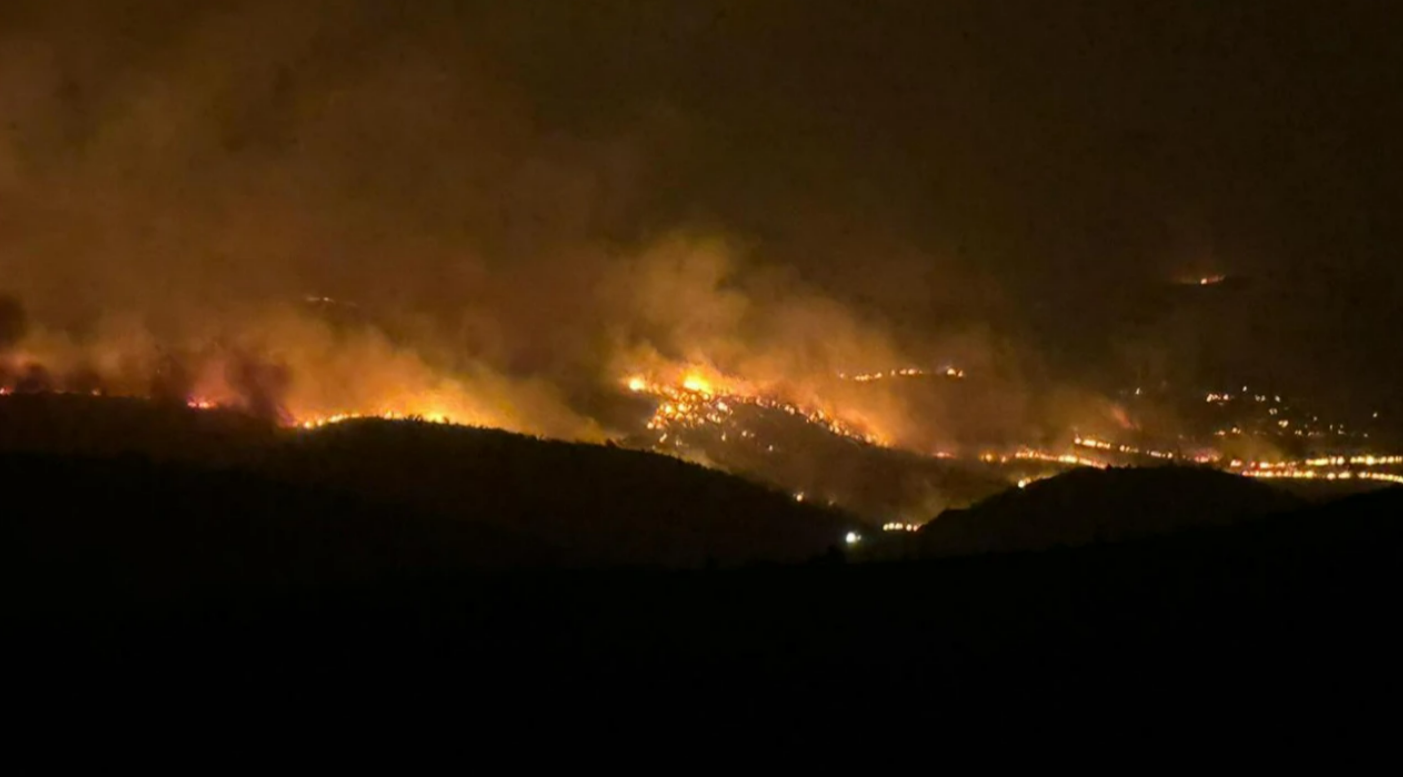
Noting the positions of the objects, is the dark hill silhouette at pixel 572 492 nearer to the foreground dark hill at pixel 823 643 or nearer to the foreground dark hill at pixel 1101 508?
A: the foreground dark hill at pixel 1101 508

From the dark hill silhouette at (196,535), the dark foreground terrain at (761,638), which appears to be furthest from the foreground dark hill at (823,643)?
the dark hill silhouette at (196,535)

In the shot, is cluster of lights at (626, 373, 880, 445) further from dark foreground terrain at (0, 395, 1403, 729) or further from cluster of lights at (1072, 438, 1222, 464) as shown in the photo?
dark foreground terrain at (0, 395, 1403, 729)

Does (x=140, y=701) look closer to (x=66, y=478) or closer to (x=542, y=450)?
(x=66, y=478)

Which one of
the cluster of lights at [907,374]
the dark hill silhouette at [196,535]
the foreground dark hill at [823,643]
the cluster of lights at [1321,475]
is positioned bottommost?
the foreground dark hill at [823,643]

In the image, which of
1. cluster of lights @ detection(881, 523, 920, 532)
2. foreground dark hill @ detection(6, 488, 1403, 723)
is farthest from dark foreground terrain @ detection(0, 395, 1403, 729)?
cluster of lights @ detection(881, 523, 920, 532)

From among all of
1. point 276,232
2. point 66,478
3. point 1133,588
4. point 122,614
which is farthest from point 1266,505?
point 276,232

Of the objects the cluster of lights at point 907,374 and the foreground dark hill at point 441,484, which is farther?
the cluster of lights at point 907,374

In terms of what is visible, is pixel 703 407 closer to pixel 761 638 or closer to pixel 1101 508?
pixel 1101 508
